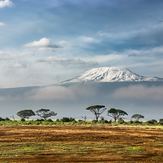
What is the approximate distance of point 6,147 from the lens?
4322 cm

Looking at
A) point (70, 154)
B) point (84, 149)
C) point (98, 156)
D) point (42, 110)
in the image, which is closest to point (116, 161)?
point (98, 156)

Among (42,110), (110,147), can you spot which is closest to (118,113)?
(42,110)

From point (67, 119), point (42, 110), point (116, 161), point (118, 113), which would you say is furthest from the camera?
point (42, 110)

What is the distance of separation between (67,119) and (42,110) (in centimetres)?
4543

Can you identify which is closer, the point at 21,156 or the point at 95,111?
the point at 21,156

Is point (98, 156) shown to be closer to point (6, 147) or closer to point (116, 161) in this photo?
point (116, 161)

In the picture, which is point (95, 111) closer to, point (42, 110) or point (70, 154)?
point (42, 110)

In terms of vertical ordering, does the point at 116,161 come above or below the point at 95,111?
below

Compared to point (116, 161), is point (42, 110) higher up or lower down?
higher up

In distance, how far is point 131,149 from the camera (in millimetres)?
40844

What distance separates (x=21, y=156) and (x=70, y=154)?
3817 millimetres

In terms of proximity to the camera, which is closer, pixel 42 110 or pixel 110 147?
pixel 110 147

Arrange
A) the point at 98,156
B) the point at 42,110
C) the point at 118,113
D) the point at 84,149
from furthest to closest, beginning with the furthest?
the point at 42,110 → the point at 118,113 → the point at 84,149 → the point at 98,156

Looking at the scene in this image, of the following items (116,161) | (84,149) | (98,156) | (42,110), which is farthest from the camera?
(42,110)
